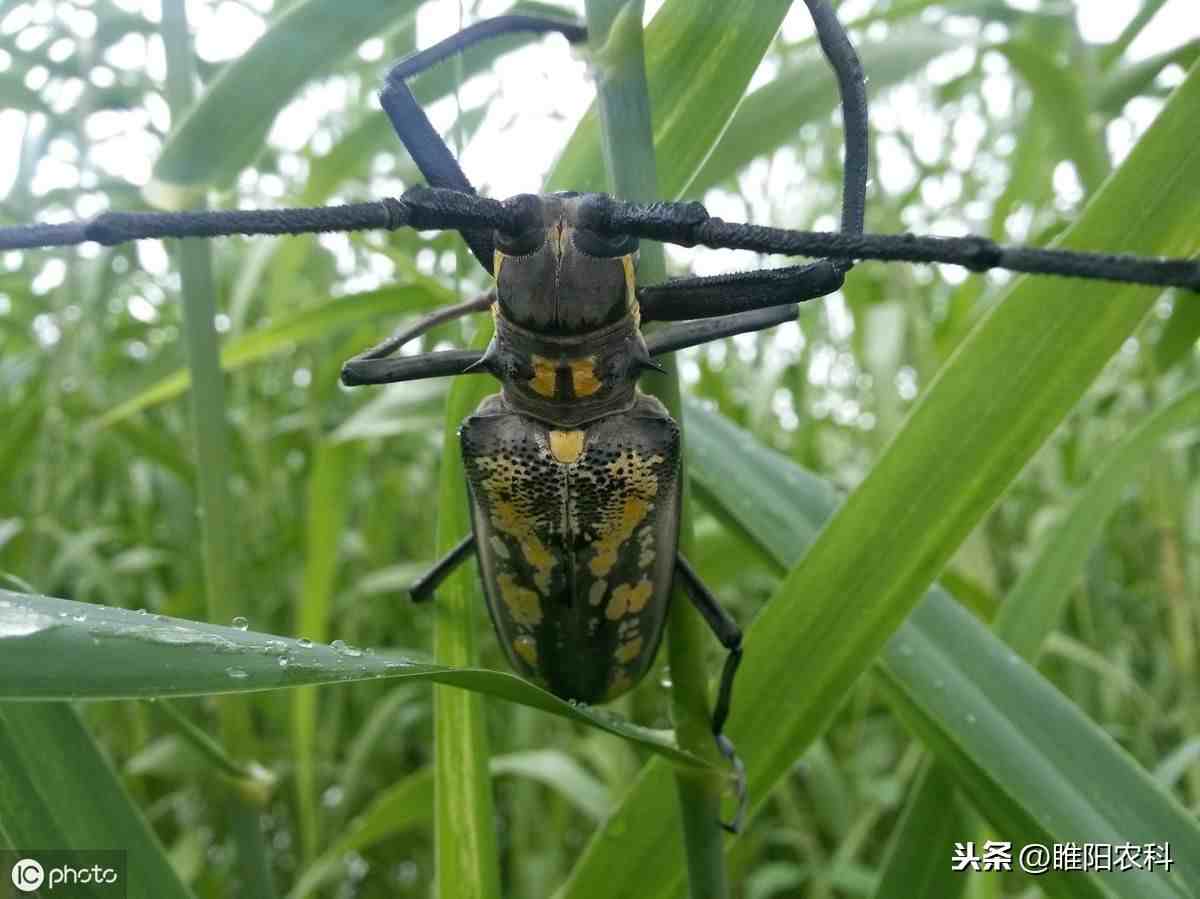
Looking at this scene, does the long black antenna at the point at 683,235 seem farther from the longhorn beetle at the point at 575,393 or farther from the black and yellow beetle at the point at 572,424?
the black and yellow beetle at the point at 572,424

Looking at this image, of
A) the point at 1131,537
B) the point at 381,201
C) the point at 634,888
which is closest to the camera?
the point at 381,201

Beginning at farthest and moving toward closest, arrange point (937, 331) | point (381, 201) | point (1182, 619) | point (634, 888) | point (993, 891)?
1. point (937, 331)
2. point (1182, 619)
3. point (993, 891)
4. point (634, 888)
5. point (381, 201)

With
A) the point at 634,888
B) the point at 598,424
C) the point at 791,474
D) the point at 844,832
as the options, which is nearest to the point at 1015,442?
the point at 791,474

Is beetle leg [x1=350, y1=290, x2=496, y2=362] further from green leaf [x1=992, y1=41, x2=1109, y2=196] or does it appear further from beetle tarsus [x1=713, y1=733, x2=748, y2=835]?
green leaf [x1=992, y1=41, x2=1109, y2=196]

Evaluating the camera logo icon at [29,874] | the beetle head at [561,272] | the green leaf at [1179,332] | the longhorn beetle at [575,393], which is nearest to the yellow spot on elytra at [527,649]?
the longhorn beetle at [575,393]

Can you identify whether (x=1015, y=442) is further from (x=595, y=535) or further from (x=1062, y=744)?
(x=595, y=535)

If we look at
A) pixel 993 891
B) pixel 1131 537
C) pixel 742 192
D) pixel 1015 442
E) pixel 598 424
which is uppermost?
pixel 742 192

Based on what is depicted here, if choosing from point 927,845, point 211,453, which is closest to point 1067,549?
point 927,845
